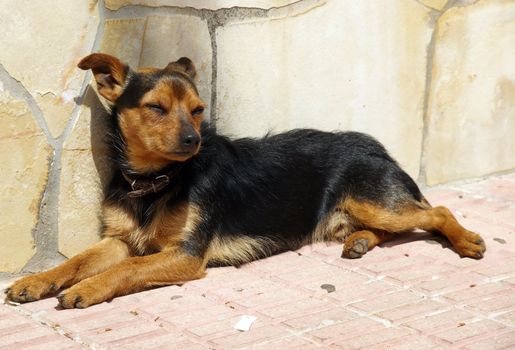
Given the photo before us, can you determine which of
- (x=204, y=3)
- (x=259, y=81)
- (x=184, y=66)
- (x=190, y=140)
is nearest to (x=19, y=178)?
(x=190, y=140)

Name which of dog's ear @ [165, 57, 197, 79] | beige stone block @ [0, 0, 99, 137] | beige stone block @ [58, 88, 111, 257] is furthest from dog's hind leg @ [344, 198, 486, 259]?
beige stone block @ [0, 0, 99, 137]

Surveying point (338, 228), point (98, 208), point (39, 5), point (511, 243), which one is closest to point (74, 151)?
point (98, 208)

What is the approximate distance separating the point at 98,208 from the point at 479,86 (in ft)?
10.00

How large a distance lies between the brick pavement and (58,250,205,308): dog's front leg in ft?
0.19

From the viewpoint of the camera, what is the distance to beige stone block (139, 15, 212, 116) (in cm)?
557

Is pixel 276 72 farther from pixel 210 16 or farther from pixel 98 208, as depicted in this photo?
pixel 98 208

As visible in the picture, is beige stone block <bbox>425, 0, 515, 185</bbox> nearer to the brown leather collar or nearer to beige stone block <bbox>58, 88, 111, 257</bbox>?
the brown leather collar

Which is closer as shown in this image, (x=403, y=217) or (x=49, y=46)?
(x=49, y=46)

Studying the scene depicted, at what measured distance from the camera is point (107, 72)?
17.3ft

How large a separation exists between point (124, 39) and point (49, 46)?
0.47m

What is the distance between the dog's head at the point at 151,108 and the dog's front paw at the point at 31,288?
87cm

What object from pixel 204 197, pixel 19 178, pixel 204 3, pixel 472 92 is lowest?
pixel 204 197

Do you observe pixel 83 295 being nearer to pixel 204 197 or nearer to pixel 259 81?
pixel 204 197

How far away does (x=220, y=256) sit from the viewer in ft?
18.4
